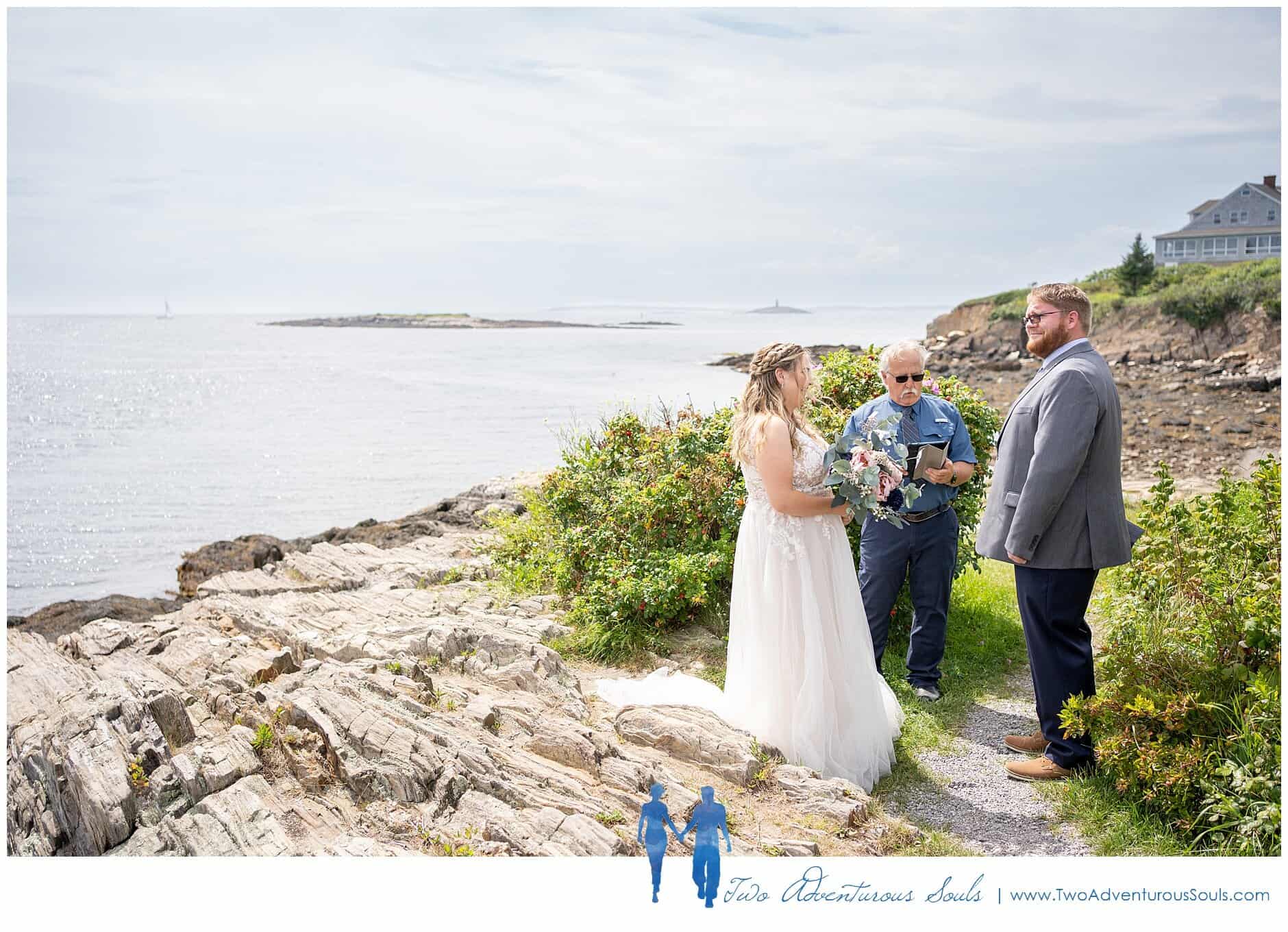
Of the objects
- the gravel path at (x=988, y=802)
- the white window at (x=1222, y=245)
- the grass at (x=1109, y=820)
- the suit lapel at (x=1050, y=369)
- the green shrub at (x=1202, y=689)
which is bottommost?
the gravel path at (x=988, y=802)

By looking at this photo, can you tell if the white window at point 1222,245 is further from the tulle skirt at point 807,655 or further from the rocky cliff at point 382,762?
the rocky cliff at point 382,762

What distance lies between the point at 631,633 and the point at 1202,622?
360cm

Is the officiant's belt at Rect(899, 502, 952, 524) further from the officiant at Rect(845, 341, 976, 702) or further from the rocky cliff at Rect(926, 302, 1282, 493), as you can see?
the rocky cliff at Rect(926, 302, 1282, 493)

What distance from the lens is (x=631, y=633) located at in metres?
6.54

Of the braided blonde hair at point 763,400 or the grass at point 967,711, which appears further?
the braided blonde hair at point 763,400

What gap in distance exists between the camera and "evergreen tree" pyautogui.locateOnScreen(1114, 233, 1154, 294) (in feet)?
125

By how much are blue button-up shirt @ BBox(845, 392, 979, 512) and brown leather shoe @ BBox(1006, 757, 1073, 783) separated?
1.55m

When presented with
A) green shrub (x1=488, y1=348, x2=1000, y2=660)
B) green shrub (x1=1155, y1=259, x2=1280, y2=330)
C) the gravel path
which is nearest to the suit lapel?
the gravel path

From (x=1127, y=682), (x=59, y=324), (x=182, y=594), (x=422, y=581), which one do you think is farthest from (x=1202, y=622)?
(x=59, y=324)

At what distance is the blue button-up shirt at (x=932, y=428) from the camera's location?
217 inches

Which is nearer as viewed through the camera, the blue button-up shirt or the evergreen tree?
the blue button-up shirt

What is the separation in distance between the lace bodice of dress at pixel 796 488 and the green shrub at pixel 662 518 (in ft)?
5.43

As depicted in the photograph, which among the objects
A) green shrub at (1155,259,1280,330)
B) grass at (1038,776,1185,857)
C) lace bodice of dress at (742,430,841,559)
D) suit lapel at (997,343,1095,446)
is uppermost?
green shrub at (1155,259,1280,330)

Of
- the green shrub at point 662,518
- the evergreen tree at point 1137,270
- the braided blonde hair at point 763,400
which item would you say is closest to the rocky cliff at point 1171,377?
the evergreen tree at point 1137,270
